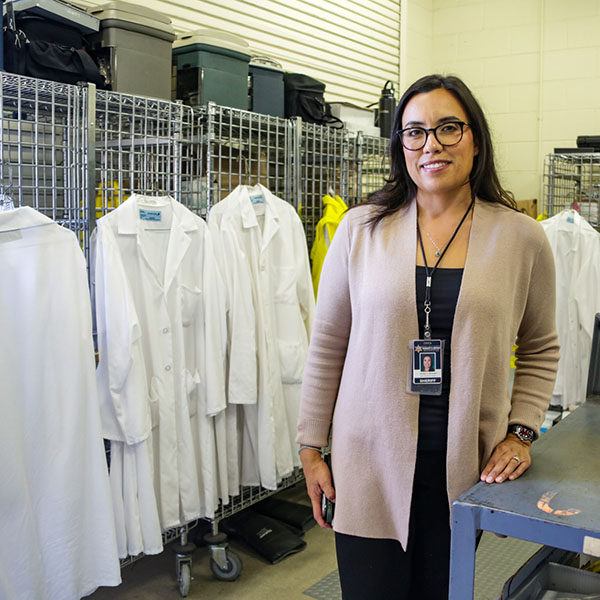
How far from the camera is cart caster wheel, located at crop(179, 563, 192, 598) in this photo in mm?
3092

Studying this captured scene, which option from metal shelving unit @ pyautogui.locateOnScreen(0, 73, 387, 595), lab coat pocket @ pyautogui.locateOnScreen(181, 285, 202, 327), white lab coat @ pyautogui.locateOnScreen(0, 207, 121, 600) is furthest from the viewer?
lab coat pocket @ pyautogui.locateOnScreen(181, 285, 202, 327)

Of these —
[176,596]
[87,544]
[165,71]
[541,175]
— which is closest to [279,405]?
[176,596]

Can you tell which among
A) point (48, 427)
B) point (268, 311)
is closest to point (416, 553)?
point (48, 427)

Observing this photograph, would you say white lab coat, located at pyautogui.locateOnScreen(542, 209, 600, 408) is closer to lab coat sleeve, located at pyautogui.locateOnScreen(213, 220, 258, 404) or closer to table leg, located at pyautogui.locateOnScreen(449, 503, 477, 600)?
lab coat sleeve, located at pyautogui.locateOnScreen(213, 220, 258, 404)

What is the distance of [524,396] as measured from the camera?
1761 mm

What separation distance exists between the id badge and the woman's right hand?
36 cm

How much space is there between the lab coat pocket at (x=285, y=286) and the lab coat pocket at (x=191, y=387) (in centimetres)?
63

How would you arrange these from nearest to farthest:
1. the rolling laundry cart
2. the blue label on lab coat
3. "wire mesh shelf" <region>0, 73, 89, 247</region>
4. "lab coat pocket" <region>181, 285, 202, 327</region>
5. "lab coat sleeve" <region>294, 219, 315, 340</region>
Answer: "wire mesh shelf" <region>0, 73, 89, 247</region> → the blue label on lab coat → "lab coat pocket" <region>181, 285, 202, 327</region> → "lab coat sleeve" <region>294, 219, 315, 340</region> → the rolling laundry cart

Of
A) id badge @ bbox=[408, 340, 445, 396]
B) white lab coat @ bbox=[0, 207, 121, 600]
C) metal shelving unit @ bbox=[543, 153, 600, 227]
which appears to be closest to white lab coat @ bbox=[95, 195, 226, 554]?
white lab coat @ bbox=[0, 207, 121, 600]

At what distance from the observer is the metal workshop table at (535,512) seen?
1320 mm

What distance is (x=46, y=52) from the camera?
271 cm

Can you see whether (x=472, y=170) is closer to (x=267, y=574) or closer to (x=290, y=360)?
(x=290, y=360)

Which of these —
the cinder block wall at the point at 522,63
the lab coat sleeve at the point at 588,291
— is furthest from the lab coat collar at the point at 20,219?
the cinder block wall at the point at 522,63

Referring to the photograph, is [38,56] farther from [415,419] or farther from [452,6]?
[452,6]
